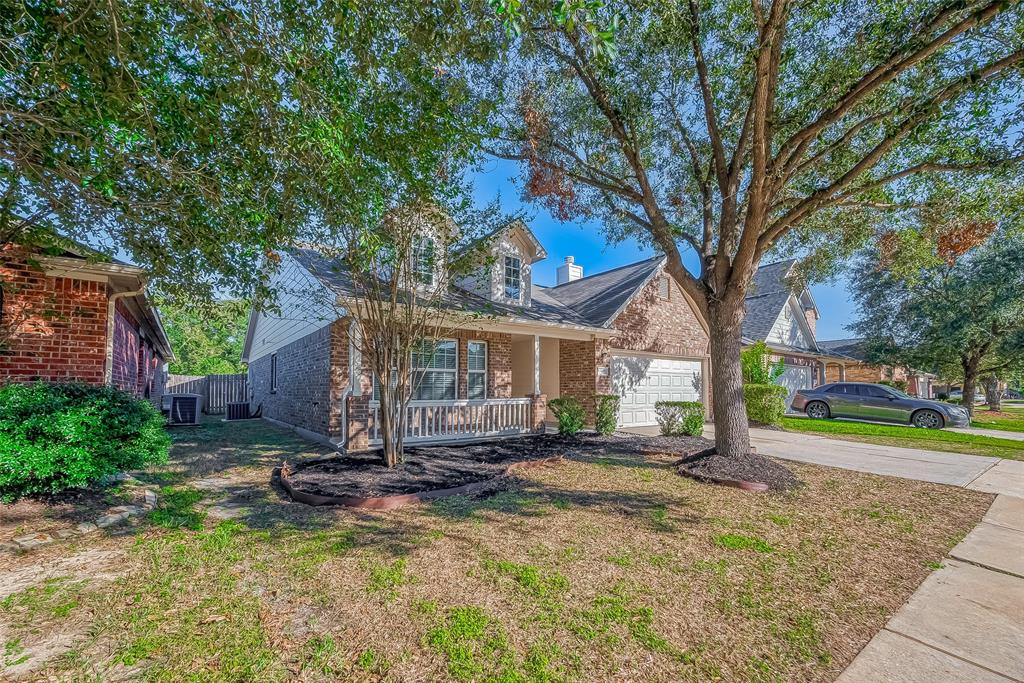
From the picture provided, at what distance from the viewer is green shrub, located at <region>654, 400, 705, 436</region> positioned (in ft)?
35.8

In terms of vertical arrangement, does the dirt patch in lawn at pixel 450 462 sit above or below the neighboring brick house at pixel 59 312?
below

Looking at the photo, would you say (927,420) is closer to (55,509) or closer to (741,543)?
(741,543)

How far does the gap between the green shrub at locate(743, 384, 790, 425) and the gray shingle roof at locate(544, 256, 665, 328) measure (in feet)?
15.0

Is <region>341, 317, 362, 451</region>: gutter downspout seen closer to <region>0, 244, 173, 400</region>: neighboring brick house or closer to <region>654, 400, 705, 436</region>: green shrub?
<region>0, 244, 173, 400</region>: neighboring brick house

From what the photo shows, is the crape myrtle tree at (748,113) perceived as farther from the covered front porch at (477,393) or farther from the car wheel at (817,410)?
the car wheel at (817,410)

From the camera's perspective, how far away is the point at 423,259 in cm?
741

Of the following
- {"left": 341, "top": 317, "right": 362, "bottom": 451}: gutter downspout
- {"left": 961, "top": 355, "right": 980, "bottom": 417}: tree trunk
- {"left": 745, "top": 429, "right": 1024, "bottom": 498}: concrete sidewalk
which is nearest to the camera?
{"left": 745, "top": 429, "right": 1024, "bottom": 498}: concrete sidewalk

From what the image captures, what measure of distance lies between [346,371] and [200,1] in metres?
6.25

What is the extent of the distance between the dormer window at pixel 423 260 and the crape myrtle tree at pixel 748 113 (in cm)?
212

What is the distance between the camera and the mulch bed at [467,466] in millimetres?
5875

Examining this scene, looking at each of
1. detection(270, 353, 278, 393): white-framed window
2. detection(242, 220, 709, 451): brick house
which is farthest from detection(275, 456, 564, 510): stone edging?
detection(270, 353, 278, 393): white-framed window

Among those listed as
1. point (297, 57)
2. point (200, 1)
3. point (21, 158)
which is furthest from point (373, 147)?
point (21, 158)

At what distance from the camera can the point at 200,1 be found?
3844mm

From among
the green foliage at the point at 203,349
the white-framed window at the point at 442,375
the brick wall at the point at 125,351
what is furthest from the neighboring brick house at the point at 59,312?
the green foliage at the point at 203,349
